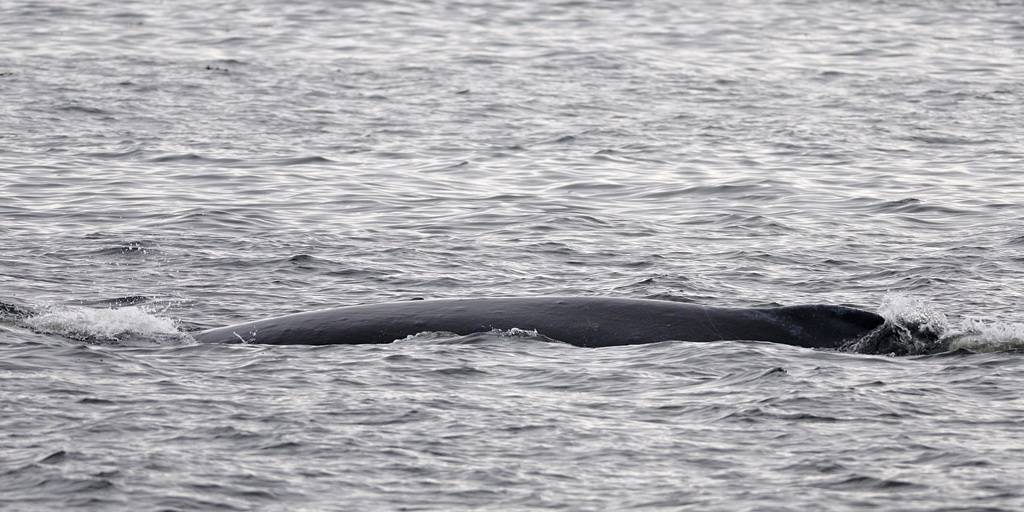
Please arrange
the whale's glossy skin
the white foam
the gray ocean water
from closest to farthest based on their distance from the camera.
→ the gray ocean water → the whale's glossy skin → the white foam

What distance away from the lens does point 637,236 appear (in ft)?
68.2

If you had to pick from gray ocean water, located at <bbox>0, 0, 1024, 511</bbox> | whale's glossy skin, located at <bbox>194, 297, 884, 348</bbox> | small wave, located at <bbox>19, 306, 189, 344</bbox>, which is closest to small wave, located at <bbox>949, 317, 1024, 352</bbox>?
gray ocean water, located at <bbox>0, 0, 1024, 511</bbox>

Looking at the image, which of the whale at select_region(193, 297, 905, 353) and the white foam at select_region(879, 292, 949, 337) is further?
the white foam at select_region(879, 292, 949, 337)

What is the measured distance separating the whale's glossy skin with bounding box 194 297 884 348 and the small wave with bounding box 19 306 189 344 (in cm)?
56

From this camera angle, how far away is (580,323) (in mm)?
14227

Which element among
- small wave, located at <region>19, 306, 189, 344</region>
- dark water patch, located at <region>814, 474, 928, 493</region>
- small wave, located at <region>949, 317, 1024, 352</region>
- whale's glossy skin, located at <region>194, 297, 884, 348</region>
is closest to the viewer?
dark water patch, located at <region>814, 474, 928, 493</region>

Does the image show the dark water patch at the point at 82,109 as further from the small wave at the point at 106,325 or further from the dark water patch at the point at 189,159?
the small wave at the point at 106,325

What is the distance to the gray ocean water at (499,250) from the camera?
11.0 meters

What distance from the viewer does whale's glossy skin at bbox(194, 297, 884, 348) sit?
14016 millimetres

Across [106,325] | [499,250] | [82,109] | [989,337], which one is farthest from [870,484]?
[82,109]

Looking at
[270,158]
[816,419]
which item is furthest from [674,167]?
[816,419]

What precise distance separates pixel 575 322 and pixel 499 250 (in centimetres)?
561

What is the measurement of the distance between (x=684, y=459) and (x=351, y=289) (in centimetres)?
709

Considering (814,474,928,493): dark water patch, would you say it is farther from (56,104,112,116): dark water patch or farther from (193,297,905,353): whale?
(56,104,112,116): dark water patch
